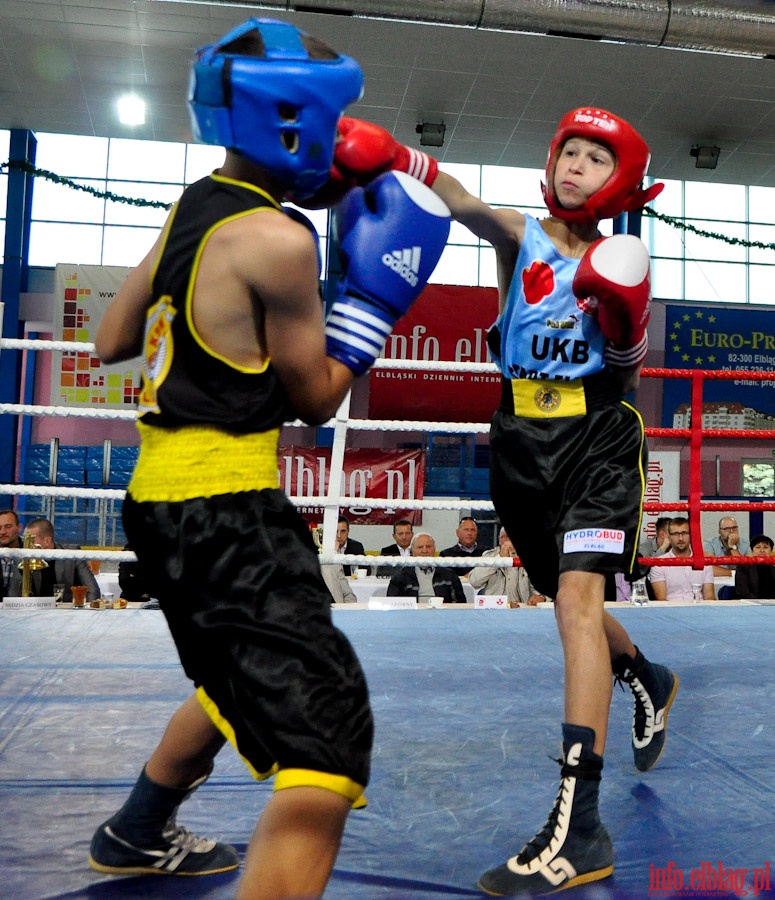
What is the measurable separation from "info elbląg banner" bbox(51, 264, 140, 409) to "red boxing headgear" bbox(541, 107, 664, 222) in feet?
25.7

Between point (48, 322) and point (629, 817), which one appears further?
point (48, 322)

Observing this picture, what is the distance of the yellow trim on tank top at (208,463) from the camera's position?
1033mm

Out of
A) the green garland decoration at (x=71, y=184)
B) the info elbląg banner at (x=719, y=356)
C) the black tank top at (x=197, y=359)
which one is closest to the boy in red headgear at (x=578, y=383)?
the black tank top at (x=197, y=359)

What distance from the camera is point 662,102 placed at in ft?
28.4

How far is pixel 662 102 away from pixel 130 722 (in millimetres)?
8352

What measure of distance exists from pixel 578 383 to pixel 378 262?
0.74 m

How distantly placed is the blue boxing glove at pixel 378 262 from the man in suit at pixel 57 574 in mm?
3559

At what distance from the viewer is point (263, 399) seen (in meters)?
1.04

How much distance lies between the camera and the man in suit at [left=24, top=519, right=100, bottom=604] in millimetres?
4414

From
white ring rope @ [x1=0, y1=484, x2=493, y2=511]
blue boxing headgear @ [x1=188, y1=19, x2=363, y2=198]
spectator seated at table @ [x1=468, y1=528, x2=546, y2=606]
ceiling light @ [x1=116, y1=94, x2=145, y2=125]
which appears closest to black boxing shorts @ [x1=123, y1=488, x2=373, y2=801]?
blue boxing headgear @ [x1=188, y1=19, x2=363, y2=198]

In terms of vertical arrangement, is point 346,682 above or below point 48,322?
below

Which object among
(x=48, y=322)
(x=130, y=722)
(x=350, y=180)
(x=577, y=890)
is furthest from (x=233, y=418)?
(x=48, y=322)

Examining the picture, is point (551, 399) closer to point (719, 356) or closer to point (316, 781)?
point (316, 781)

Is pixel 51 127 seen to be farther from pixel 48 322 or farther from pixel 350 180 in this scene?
pixel 350 180
